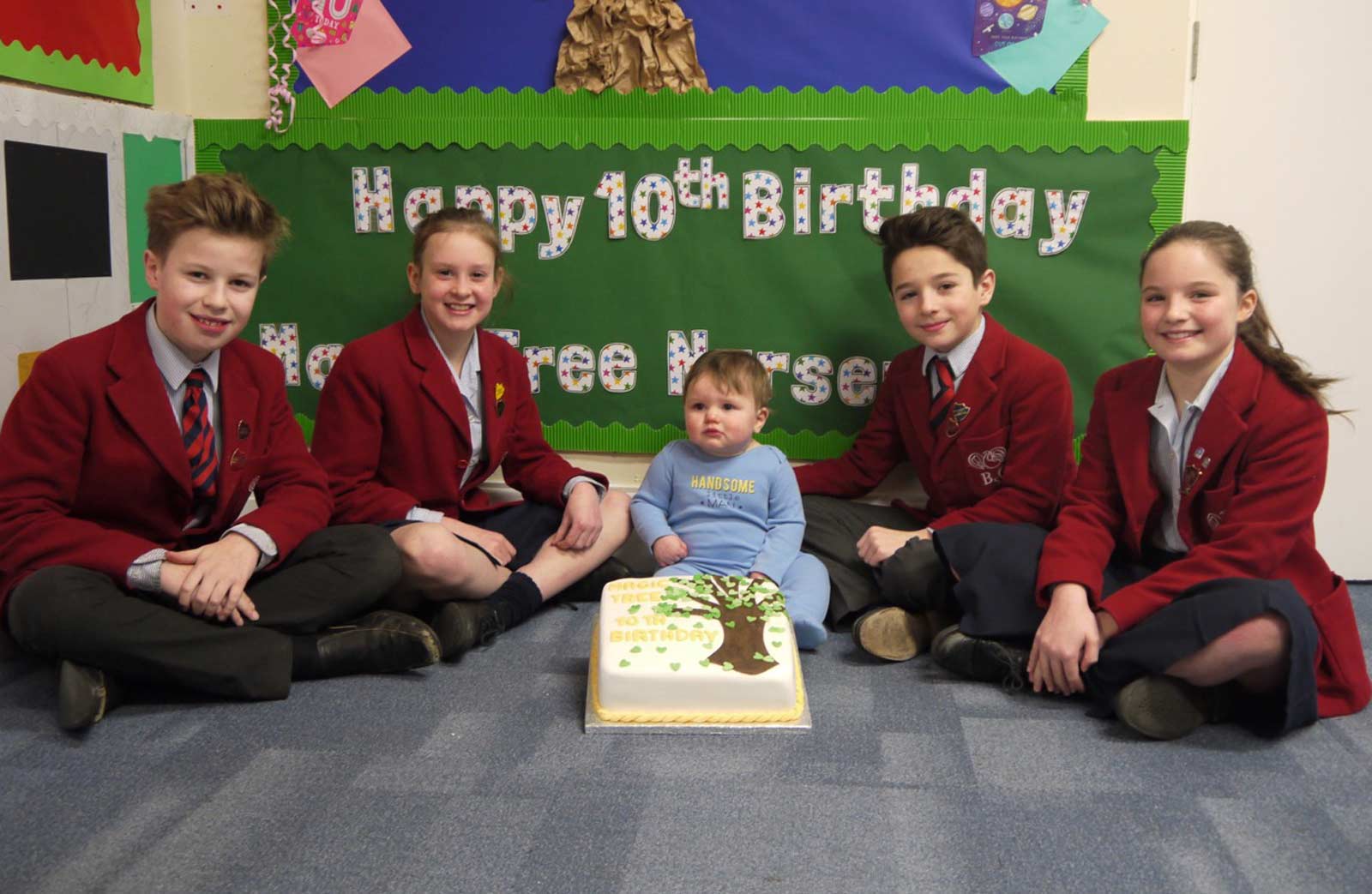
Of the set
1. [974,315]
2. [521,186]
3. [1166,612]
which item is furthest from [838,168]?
[1166,612]

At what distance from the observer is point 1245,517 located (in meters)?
1.69

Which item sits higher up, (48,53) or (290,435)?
(48,53)

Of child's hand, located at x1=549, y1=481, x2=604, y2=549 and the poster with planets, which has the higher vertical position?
the poster with planets

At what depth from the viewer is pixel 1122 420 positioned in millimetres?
1880

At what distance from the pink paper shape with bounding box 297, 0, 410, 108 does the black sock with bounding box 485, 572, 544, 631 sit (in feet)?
3.77

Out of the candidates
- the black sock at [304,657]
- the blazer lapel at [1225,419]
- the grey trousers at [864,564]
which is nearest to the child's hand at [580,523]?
the grey trousers at [864,564]

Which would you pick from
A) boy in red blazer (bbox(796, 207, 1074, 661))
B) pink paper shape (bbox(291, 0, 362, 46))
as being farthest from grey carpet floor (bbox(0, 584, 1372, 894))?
pink paper shape (bbox(291, 0, 362, 46))

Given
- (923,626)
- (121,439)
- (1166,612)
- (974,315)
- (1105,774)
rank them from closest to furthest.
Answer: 1. (1105,774)
2. (1166,612)
3. (121,439)
4. (923,626)
5. (974,315)

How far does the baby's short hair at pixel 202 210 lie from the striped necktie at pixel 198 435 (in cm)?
21

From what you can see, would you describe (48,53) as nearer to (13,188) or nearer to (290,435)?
(13,188)

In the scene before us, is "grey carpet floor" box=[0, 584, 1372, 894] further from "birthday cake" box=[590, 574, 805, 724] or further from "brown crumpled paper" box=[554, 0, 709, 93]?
"brown crumpled paper" box=[554, 0, 709, 93]

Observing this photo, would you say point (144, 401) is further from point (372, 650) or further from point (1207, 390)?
point (1207, 390)

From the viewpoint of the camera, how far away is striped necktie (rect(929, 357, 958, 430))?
2.23 metres

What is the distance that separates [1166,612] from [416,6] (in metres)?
1.91
